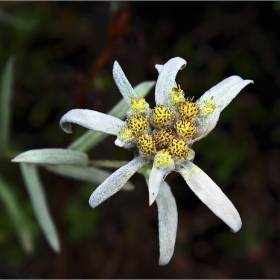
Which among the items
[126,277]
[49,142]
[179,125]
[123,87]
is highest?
[49,142]

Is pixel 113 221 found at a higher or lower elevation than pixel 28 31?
lower

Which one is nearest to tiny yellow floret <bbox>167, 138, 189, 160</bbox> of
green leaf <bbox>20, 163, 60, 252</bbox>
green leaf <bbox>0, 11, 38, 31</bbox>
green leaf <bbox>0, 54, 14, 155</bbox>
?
green leaf <bbox>20, 163, 60, 252</bbox>

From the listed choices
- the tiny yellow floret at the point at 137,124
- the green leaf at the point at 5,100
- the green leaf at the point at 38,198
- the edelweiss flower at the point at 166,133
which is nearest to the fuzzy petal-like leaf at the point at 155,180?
the edelweiss flower at the point at 166,133

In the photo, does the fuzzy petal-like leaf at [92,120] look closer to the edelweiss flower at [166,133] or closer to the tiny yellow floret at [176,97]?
the edelweiss flower at [166,133]

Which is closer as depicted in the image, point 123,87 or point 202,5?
point 123,87

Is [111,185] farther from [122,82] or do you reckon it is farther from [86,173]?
[86,173]

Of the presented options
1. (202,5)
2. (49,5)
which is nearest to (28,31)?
(49,5)

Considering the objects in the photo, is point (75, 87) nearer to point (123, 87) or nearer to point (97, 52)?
point (97, 52)

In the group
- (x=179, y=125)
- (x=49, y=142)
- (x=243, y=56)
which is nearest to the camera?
(x=179, y=125)
